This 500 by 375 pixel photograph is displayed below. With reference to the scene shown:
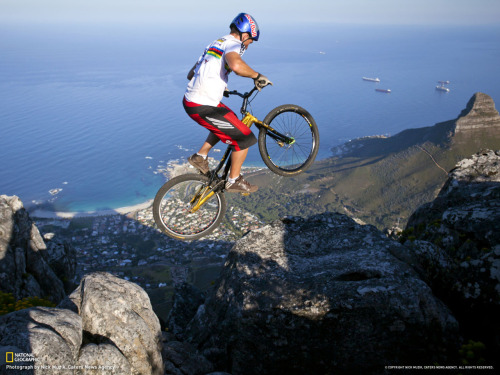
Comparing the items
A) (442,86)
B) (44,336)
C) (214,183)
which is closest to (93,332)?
(44,336)

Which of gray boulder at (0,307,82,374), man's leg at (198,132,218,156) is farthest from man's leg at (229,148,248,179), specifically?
gray boulder at (0,307,82,374)

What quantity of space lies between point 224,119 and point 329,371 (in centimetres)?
592

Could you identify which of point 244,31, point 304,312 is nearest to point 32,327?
point 304,312

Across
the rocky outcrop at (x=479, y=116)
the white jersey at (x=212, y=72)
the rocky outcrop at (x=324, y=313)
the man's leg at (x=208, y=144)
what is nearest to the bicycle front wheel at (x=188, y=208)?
the man's leg at (x=208, y=144)

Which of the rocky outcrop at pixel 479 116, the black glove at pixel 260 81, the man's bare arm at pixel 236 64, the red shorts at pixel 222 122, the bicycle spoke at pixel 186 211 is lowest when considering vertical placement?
the bicycle spoke at pixel 186 211

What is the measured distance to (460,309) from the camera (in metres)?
6.83

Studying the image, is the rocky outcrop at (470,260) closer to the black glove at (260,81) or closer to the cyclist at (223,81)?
the cyclist at (223,81)

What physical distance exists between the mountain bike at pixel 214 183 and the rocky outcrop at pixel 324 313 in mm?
1407

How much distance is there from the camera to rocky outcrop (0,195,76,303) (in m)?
14.4

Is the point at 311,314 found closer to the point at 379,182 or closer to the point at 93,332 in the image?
the point at 93,332

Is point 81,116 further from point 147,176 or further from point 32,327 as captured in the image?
point 32,327

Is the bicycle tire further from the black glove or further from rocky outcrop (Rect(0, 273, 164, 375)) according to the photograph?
rocky outcrop (Rect(0, 273, 164, 375))

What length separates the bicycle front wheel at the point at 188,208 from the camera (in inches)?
338

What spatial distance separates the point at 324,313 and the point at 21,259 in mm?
15351
